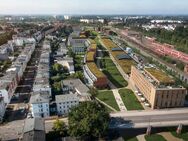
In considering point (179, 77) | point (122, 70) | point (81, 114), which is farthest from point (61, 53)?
point (81, 114)

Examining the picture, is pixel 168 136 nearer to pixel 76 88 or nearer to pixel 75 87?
pixel 76 88

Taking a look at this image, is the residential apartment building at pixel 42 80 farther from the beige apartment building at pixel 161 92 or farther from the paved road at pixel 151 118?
the beige apartment building at pixel 161 92

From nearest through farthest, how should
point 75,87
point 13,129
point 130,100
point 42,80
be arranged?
point 13,129 < point 130,100 < point 42,80 < point 75,87

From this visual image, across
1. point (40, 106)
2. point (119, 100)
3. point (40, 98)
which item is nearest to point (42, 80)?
point (40, 98)

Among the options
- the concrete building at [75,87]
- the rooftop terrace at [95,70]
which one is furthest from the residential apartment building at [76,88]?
the rooftop terrace at [95,70]

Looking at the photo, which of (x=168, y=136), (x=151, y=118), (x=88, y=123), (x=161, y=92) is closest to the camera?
(x=88, y=123)

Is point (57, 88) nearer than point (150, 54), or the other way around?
point (57, 88)

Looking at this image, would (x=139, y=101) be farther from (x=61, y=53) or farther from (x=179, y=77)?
(x=61, y=53)

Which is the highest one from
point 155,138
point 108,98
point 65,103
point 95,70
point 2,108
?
point 95,70
